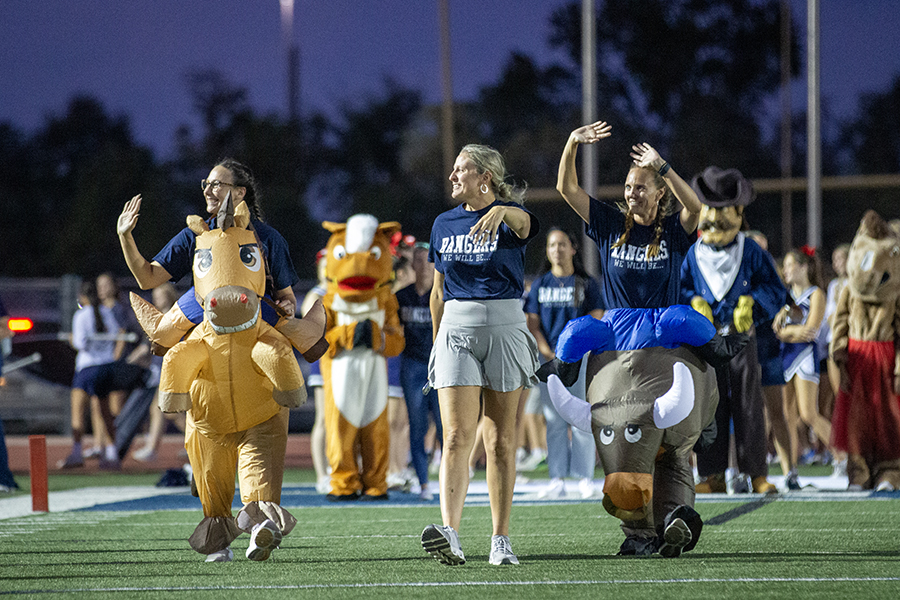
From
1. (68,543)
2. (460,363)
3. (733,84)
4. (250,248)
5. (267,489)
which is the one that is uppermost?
(733,84)

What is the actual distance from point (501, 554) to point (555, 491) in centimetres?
364

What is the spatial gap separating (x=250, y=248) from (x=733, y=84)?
71.0 ft

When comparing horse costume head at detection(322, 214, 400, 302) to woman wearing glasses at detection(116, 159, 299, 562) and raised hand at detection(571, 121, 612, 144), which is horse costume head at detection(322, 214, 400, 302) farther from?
raised hand at detection(571, 121, 612, 144)

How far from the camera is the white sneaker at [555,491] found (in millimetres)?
9094

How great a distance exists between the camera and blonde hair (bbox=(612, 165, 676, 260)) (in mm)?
5793

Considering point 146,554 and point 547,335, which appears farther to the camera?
point 547,335

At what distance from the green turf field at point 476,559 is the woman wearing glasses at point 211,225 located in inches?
50.0

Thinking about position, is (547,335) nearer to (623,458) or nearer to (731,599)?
(623,458)

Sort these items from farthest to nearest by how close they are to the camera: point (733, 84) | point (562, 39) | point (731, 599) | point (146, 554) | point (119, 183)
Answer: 1. point (119, 183)
2. point (562, 39)
3. point (733, 84)
4. point (146, 554)
5. point (731, 599)

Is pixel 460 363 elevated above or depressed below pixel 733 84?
below

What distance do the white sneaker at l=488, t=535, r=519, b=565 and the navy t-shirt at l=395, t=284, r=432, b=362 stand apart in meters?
4.20

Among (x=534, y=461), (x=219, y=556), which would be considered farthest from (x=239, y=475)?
(x=534, y=461)

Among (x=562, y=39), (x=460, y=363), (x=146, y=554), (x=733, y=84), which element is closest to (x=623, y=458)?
(x=460, y=363)

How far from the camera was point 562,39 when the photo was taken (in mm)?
29141
